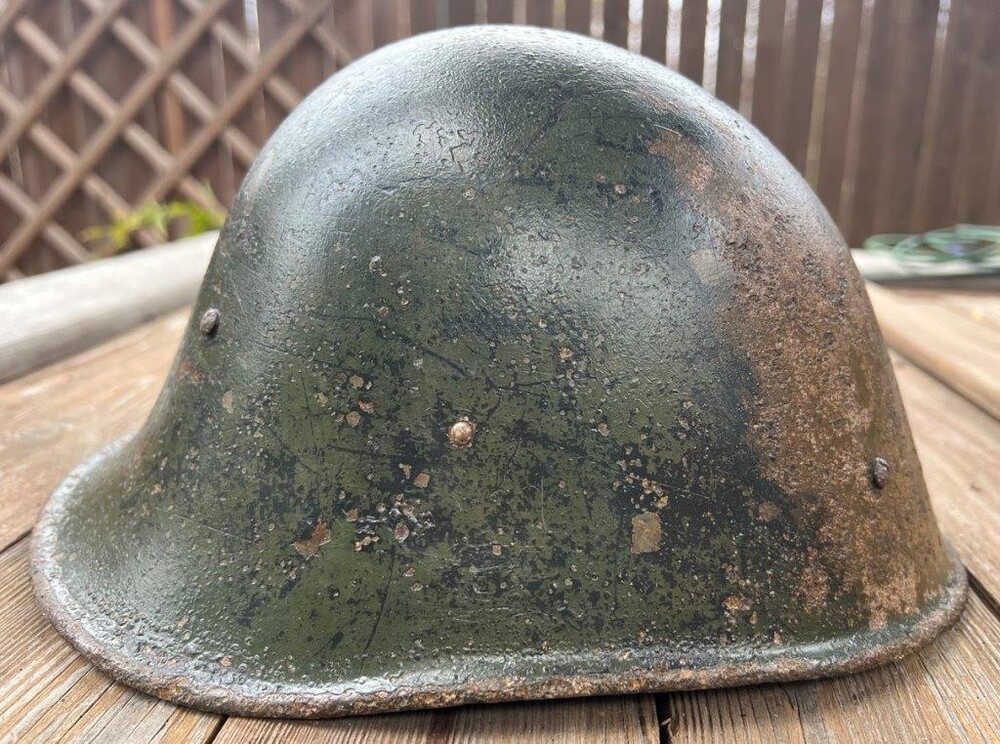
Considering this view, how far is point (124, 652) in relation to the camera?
2.52 feet

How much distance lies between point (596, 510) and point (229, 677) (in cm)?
35

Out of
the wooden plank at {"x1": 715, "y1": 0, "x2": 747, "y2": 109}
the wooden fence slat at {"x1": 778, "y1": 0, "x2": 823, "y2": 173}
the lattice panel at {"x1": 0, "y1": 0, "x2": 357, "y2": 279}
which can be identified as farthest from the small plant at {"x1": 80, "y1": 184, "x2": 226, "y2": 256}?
the wooden fence slat at {"x1": 778, "y1": 0, "x2": 823, "y2": 173}

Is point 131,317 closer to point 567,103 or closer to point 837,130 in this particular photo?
point 567,103

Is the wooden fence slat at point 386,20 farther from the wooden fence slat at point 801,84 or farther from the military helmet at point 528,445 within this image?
the military helmet at point 528,445

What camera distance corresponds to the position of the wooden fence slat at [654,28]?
3.83 metres

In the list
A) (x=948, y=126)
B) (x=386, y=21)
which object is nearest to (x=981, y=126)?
(x=948, y=126)

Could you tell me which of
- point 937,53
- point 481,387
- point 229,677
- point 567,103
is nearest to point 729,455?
point 481,387

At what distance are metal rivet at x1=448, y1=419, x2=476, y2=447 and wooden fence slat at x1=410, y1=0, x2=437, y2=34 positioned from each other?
11.2ft

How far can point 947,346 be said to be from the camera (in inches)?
80.2

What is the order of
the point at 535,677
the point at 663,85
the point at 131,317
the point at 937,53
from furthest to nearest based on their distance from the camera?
the point at 937,53, the point at 131,317, the point at 663,85, the point at 535,677

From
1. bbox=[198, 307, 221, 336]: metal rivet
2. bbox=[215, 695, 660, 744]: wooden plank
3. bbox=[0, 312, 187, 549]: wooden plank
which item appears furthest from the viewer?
bbox=[0, 312, 187, 549]: wooden plank

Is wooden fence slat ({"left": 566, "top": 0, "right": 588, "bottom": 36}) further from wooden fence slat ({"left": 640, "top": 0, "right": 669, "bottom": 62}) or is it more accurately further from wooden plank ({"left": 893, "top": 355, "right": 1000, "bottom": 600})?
wooden plank ({"left": 893, "top": 355, "right": 1000, "bottom": 600})

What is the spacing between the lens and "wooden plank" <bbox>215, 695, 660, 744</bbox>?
2.32 feet

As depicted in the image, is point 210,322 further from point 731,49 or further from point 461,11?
point 731,49
